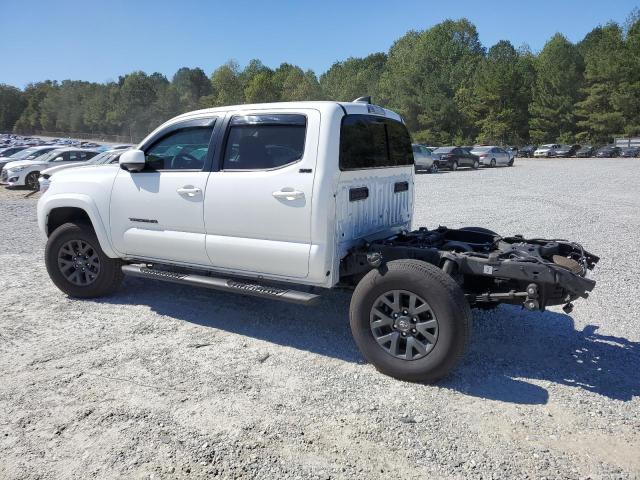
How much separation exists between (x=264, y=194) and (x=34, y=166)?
18.0 m

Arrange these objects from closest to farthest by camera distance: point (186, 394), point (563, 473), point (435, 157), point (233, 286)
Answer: point (563, 473)
point (186, 394)
point (233, 286)
point (435, 157)

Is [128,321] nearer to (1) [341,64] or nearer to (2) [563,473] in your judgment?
(2) [563,473]

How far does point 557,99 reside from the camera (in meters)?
63.6

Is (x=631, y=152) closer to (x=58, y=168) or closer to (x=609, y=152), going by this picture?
(x=609, y=152)

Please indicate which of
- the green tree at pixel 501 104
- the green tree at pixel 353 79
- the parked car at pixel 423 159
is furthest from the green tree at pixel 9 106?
the parked car at pixel 423 159

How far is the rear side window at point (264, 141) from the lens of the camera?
14.7 ft

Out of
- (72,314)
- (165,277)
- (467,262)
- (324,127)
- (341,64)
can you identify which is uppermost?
(341,64)

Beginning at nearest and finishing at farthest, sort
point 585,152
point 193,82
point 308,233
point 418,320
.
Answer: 1. point 418,320
2. point 308,233
3. point 585,152
4. point 193,82

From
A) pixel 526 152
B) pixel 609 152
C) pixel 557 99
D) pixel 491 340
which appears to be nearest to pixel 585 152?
pixel 609 152

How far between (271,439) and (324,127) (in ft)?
8.00

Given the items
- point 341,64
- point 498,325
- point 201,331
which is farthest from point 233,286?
point 341,64

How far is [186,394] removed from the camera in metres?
3.82

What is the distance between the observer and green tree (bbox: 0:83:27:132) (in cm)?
13700

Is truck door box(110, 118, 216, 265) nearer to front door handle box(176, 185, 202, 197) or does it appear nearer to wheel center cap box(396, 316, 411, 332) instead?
front door handle box(176, 185, 202, 197)
